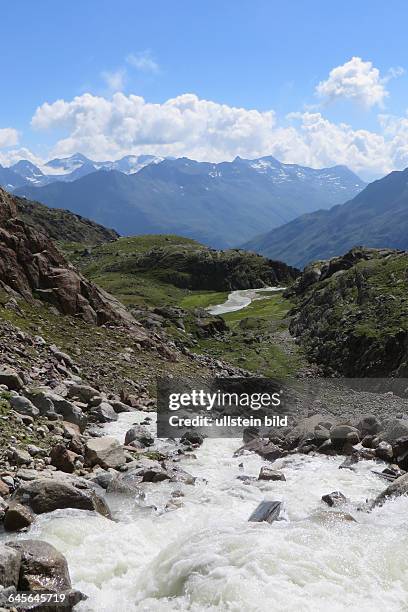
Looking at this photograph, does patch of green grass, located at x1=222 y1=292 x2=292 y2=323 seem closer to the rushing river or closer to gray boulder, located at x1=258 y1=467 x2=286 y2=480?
Answer: gray boulder, located at x1=258 y1=467 x2=286 y2=480

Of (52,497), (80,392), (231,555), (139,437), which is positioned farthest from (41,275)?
(231,555)

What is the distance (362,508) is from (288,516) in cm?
284

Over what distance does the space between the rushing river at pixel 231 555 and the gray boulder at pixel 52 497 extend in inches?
15.5

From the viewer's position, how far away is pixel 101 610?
39.8 feet

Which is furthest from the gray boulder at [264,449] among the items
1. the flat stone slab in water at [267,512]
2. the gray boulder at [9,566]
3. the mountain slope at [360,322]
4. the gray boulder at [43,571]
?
the mountain slope at [360,322]

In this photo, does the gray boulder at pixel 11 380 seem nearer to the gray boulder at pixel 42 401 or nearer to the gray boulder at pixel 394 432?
the gray boulder at pixel 42 401

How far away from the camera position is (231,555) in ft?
45.2

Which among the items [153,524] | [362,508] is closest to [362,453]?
[362,508]

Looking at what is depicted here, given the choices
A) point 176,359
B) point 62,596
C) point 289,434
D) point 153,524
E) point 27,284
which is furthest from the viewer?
point 176,359

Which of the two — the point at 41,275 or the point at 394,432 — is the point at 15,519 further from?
the point at 41,275

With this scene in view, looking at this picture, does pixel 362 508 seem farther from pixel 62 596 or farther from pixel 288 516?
pixel 62 596

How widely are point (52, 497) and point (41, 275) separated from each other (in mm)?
34307

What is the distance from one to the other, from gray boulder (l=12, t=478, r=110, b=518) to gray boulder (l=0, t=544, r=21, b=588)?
12.8 feet

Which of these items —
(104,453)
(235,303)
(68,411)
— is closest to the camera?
(104,453)
